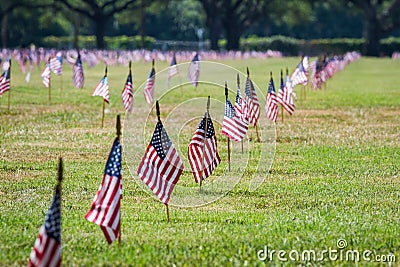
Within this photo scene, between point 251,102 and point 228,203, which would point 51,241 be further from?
point 251,102

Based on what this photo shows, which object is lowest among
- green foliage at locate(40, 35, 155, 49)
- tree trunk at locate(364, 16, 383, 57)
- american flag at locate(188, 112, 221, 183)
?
green foliage at locate(40, 35, 155, 49)

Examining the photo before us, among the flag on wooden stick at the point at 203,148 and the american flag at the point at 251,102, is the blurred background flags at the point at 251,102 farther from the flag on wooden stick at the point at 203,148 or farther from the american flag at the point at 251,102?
the flag on wooden stick at the point at 203,148

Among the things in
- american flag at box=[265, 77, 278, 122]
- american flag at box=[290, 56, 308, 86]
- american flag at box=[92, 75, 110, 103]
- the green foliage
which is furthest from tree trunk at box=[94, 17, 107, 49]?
american flag at box=[265, 77, 278, 122]

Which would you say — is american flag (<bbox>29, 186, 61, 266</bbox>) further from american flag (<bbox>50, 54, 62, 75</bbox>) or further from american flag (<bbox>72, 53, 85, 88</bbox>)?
american flag (<bbox>50, 54, 62, 75</bbox>)

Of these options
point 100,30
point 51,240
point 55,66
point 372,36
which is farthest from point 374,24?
point 51,240

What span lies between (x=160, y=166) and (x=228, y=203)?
2262mm

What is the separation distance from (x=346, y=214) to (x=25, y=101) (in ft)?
70.2

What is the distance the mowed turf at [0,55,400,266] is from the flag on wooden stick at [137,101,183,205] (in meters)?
0.45

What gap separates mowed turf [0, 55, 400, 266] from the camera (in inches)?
356

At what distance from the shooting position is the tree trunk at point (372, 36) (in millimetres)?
91688

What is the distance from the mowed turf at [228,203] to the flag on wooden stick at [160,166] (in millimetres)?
445

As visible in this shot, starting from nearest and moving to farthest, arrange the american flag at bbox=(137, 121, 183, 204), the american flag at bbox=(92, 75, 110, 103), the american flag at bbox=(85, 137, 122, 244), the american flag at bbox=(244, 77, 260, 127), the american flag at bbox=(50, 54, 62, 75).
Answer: the american flag at bbox=(85, 137, 122, 244) → the american flag at bbox=(137, 121, 183, 204) → the american flag at bbox=(244, 77, 260, 127) → the american flag at bbox=(92, 75, 110, 103) → the american flag at bbox=(50, 54, 62, 75)

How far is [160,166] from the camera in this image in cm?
995

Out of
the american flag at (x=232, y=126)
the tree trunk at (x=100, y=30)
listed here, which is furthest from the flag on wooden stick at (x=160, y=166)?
the tree trunk at (x=100, y=30)
